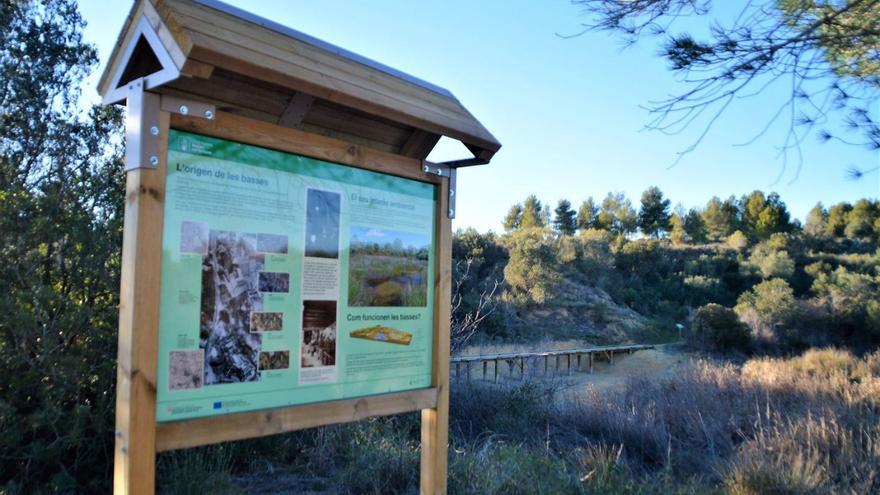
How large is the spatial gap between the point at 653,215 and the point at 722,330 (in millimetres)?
30618

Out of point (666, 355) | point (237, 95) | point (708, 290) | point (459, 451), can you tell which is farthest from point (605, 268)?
point (237, 95)

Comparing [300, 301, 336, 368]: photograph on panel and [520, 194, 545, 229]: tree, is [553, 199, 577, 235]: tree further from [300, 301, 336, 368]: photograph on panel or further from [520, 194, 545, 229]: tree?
[300, 301, 336, 368]: photograph on panel

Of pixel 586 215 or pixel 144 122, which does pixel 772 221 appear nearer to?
pixel 586 215

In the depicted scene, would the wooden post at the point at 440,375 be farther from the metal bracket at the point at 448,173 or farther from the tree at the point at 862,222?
the tree at the point at 862,222

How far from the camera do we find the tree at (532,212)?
172 ft

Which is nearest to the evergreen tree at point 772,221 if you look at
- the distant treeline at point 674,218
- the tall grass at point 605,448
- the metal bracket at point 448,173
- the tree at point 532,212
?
the distant treeline at point 674,218

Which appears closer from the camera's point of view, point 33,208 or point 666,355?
point 33,208

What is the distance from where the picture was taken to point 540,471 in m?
4.88

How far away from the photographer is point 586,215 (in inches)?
2163

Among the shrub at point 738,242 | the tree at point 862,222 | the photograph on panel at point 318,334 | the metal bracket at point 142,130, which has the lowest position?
the photograph on panel at point 318,334

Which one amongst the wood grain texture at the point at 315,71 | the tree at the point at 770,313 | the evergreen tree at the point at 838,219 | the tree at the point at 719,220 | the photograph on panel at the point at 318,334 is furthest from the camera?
the tree at the point at 719,220

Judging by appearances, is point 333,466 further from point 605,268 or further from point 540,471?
point 605,268

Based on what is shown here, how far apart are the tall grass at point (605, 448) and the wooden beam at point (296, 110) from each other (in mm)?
2647

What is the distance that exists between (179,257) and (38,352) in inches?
110
